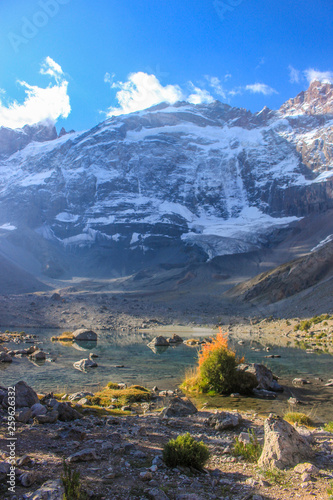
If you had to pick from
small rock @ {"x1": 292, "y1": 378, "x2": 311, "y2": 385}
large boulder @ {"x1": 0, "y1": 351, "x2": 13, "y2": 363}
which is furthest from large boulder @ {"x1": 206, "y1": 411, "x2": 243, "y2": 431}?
large boulder @ {"x1": 0, "y1": 351, "x2": 13, "y2": 363}

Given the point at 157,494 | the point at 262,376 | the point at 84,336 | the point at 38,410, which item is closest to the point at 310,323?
the point at 84,336

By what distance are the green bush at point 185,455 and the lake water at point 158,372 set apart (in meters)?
7.45

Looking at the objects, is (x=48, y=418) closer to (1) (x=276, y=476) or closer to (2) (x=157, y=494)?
(2) (x=157, y=494)

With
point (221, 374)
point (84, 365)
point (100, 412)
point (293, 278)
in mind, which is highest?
point (293, 278)

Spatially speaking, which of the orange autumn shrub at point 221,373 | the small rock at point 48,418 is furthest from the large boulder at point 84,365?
the small rock at point 48,418

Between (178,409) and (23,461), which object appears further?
(178,409)

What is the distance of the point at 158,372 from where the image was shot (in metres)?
24.8

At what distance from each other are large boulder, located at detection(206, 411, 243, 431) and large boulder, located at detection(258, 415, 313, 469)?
352 cm

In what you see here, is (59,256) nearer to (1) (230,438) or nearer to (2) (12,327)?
(2) (12,327)

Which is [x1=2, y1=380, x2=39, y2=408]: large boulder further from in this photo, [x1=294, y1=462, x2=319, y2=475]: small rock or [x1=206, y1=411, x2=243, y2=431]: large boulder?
[x1=294, y1=462, x2=319, y2=475]: small rock

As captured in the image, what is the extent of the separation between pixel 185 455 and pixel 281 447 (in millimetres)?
1870

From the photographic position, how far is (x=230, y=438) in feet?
31.9

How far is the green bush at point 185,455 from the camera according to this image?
7176 mm

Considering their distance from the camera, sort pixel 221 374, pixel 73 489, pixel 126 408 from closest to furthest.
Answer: pixel 73 489 → pixel 126 408 → pixel 221 374
